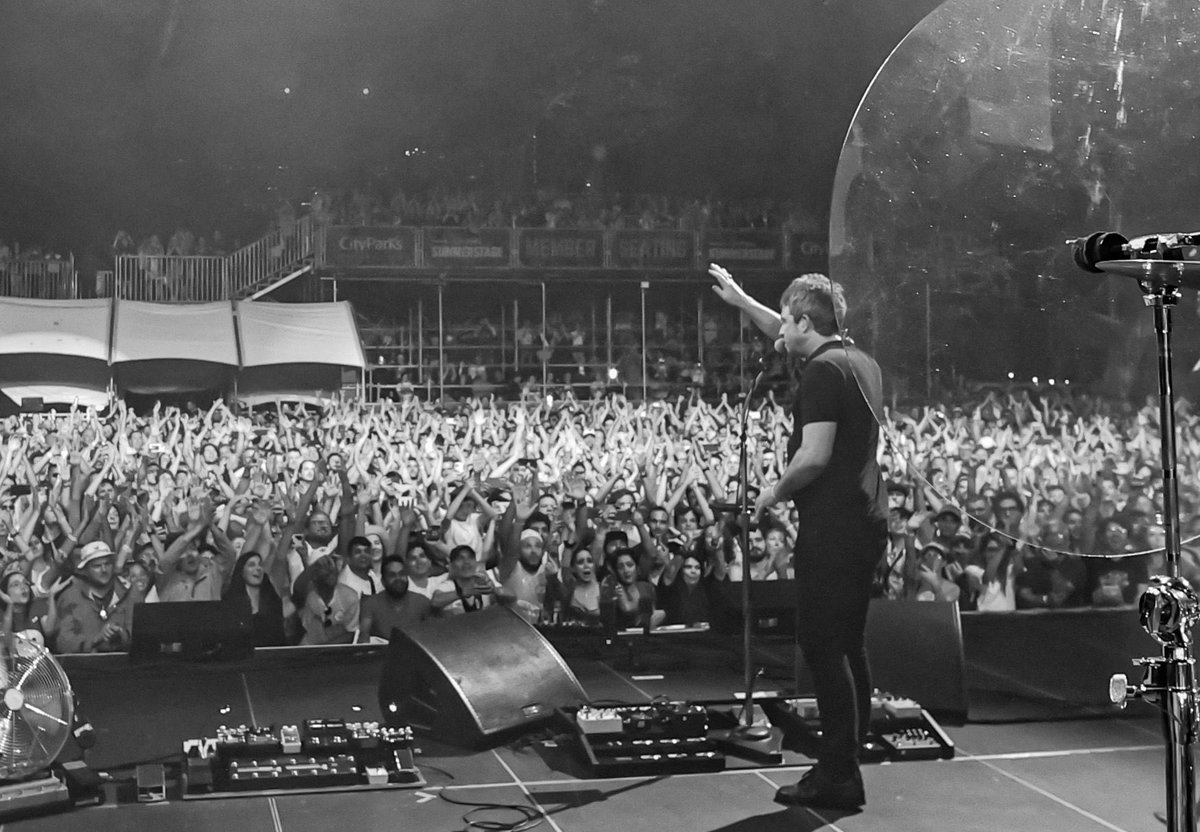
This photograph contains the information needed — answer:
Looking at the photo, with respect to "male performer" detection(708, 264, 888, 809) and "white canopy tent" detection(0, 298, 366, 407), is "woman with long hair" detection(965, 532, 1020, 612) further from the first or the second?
"white canopy tent" detection(0, 298, 366, 407)

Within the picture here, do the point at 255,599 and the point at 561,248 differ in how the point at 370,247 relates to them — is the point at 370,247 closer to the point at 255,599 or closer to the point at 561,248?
the point at 561,248

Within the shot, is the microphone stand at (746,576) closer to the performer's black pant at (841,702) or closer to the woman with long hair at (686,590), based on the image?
the woman with long hair at (686,590)

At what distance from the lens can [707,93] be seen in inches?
171

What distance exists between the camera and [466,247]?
4160mm

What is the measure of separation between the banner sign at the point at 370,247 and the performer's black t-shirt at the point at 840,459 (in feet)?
4.29

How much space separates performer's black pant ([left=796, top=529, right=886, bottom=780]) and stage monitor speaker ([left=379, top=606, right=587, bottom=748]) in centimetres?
77

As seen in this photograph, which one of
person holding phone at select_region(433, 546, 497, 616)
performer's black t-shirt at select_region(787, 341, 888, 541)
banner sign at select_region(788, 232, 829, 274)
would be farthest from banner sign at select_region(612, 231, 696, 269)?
person holding phone at select_region(433, 546, 497, 616)

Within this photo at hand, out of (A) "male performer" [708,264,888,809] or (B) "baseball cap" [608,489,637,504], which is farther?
(B) "baseball cap" [608,489,637,504]

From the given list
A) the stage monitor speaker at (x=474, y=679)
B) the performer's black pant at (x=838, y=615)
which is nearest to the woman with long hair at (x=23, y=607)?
the stage monitor speaker at (x=474, y=679)

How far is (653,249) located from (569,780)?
5.55 ft

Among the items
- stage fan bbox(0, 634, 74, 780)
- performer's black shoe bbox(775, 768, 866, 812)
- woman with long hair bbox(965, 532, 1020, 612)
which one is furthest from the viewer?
woman with long hair bbox(965, 532, 1020, 612)

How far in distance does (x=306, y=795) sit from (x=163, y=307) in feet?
4.94

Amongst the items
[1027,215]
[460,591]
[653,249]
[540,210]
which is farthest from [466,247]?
[1027,215]

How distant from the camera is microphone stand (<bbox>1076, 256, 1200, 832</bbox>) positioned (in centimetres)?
182
